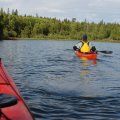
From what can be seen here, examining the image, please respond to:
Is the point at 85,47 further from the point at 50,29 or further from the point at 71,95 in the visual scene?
the point at 50,29

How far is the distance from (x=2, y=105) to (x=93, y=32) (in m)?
132

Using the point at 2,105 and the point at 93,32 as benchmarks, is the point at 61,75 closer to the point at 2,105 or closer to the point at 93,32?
the point at 2,105

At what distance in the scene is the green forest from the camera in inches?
4422

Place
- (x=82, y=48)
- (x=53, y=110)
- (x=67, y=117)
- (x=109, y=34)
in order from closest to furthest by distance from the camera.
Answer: (x=67, y=117), (x=53, y=110), (x=82, y=48), (x=109, y=34)

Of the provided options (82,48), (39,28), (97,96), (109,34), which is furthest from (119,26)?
(97,96)

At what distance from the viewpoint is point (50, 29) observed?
12862 cm

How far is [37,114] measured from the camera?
9.33 meters

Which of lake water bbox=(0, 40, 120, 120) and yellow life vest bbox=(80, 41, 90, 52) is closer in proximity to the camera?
lake water bbox=(0, 40, 120, 120)

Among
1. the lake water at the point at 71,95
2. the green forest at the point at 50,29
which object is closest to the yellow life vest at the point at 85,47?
the lake water at the point at 71,95

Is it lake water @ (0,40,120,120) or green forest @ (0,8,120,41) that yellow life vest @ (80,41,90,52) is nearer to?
lake water @ (0,40,120,120)

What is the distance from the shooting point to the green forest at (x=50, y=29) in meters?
112

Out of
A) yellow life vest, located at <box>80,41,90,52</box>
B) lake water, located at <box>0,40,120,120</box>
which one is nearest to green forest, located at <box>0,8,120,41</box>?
yellow life vest, located at <box>80,41,90,52</box>

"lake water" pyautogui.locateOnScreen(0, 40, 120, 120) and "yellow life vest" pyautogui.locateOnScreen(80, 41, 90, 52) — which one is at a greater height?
"yellow life vest" pyautogui.locateOnScreen(80, 41, 90, 52)

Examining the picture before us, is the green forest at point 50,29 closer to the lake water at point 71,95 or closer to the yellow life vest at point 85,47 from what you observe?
the yellow life vest at point 85,47
